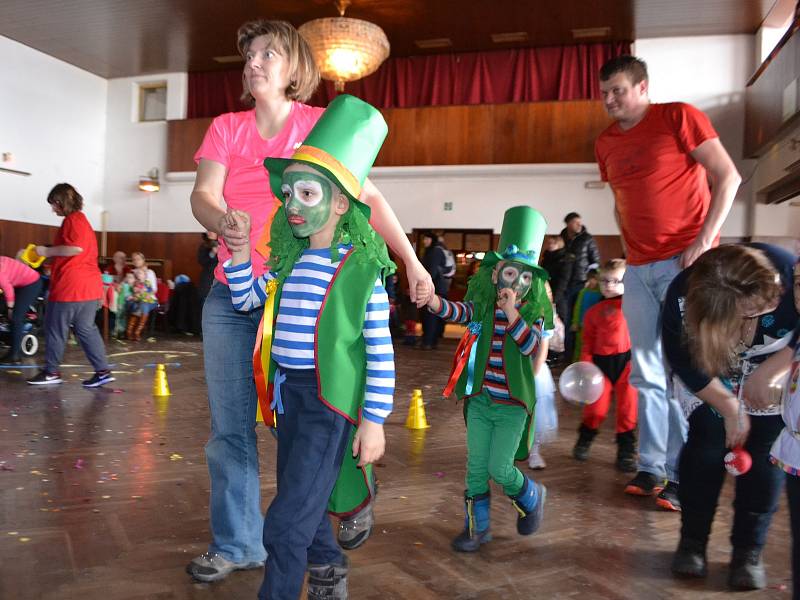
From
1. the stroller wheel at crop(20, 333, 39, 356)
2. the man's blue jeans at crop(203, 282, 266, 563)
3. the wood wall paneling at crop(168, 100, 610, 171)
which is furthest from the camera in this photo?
the wood wall paneling at crop(168, 100, 610, 171)

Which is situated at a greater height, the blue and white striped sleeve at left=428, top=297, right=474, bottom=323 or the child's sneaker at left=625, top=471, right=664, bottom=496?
the blue and white striped sleeve at left=428, top=297, right=474, bottom=323

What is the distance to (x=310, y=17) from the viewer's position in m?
11.0

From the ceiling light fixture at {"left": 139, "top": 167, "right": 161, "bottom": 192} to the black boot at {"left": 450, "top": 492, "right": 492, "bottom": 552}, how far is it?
13.1 metres

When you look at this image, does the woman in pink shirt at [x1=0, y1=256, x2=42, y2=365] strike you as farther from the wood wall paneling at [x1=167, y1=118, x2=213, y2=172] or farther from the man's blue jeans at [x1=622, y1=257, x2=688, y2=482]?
the wood wall paneling at [x1=167, y1=118, x2=213, y2=172]

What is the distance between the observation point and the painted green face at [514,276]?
273cm

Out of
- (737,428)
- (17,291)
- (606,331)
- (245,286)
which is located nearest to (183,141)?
(17,291)

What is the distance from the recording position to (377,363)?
5.64 ft

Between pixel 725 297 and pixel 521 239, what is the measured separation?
3.40ft

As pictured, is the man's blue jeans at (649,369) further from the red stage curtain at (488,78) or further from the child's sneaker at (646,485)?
the red stage curtain at (488,78)

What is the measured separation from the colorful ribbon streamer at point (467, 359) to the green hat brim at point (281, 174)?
39.7 inches

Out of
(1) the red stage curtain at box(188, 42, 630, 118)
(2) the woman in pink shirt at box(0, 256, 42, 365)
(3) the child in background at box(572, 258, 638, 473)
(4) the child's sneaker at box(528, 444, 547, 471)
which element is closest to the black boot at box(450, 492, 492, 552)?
(4) the child's sneaker at box(528, 444, 547, 471)

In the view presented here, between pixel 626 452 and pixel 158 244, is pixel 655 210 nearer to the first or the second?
pixel 626 452

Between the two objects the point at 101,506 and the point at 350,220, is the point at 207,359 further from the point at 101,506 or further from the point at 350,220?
the point at 101,506

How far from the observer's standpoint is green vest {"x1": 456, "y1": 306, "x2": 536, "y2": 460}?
2.56 metres
